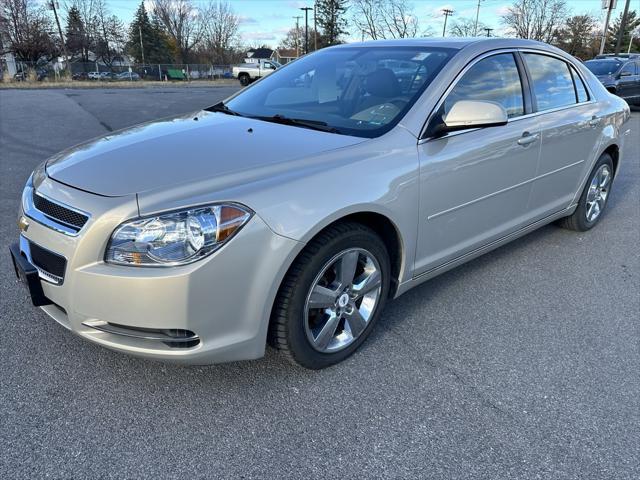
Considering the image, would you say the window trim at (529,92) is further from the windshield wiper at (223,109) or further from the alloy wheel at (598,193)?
the windshield wiper at (223,109)

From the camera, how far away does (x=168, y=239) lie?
201 cm

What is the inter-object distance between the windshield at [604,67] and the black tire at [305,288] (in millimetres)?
15225

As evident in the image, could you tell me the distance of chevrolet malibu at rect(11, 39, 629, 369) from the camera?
204 centimetres

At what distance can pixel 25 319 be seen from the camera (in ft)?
9.86

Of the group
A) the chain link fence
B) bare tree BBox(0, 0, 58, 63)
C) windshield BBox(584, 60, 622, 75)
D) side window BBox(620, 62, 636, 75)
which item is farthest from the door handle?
bare tree BBox(0, 0, 58, 63)

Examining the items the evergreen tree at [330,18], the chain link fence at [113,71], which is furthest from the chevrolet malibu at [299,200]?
the evergreen tree at [330,18]

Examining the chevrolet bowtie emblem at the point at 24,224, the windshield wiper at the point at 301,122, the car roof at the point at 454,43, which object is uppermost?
the car roof at the point at 454,43

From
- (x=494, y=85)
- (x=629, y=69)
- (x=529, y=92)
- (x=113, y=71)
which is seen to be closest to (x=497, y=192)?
(x=494, y=85)

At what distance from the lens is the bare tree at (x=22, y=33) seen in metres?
40.5

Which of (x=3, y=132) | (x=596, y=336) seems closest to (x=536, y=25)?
(x=3, y=132)

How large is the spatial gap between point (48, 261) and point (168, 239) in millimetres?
648

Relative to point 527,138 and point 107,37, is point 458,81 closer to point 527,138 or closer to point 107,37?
point 527,138

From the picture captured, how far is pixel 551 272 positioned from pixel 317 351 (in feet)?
7.50

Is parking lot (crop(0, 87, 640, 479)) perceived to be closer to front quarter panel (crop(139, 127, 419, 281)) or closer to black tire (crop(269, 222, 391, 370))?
black tire (crop(269, 222, 391, 370))
